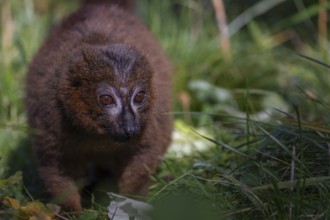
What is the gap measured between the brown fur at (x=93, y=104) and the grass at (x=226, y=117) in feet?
0.53

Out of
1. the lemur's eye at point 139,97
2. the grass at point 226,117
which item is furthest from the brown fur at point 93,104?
the grass at point 226,117

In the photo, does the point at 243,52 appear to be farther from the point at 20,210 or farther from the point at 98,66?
the point at 20,210

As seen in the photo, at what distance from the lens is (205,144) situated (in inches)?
183

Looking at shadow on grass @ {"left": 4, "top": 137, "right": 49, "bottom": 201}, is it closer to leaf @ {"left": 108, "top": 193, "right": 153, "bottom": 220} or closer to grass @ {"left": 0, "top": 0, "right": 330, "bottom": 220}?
grass @ {"left": 0, "top": 0, "right": 330, "bottom": 220}

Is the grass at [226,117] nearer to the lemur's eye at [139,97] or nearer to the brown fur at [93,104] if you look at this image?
the brown fur at [93,104]

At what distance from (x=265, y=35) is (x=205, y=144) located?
91.9 inches

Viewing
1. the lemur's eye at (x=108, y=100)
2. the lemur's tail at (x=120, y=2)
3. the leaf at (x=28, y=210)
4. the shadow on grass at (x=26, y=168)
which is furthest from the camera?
the lemur's tail at (x=120, y=2)

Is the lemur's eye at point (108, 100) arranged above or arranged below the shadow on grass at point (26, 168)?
above

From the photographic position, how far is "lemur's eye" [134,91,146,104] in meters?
3.28

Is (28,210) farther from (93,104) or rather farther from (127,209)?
(93,104)

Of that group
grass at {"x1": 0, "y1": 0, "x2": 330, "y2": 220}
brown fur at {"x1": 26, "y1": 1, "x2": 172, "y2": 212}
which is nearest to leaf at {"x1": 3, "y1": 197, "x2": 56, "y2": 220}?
grass at {"x1": 0, "y1": 0, "x2": 330, "y2": 220}

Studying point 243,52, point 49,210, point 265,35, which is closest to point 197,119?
point 243,52

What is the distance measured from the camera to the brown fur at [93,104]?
3.27 metres

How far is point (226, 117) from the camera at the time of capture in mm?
4453
